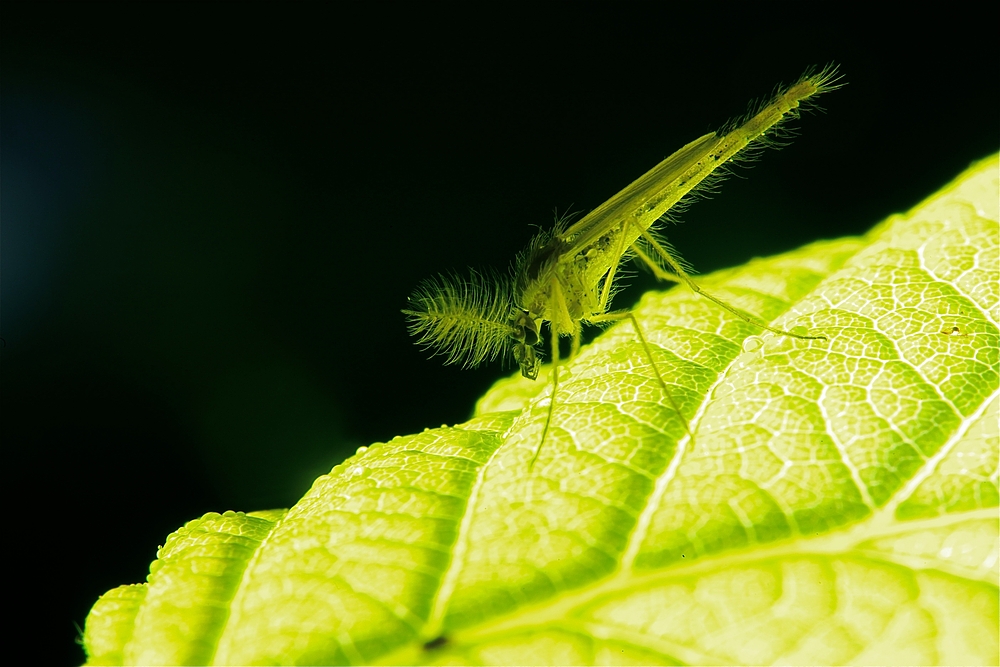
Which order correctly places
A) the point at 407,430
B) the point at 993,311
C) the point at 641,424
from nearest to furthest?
the point at 641,424 < the point at 993,311 < the point at 407,430

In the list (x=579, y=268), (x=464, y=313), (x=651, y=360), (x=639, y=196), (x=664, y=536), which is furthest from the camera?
(x=464, y=313)

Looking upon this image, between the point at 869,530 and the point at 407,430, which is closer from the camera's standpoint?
the point at 869,530

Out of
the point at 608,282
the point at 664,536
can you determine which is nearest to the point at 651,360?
the point at 664,536

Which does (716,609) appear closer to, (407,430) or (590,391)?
(590,391)

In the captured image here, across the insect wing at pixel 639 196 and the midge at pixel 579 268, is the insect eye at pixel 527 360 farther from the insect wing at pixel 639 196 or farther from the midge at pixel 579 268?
the insect wing at pixel 639 196

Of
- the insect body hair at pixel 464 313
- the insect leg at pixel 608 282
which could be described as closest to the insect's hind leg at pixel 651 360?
the insect leg at pixel 608 282

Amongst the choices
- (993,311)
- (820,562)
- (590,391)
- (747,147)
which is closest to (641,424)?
(590,391)

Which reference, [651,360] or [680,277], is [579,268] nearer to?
[680,277]
